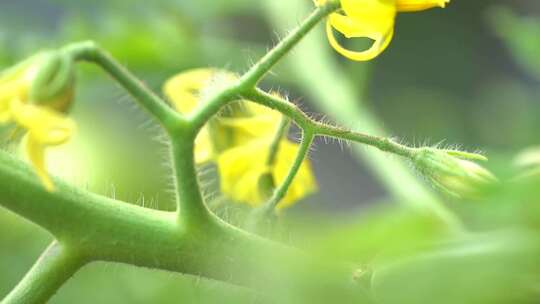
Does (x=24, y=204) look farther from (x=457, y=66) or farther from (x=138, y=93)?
(x=457, y=66)

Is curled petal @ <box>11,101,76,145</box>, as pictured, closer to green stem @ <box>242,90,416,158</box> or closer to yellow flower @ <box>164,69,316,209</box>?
green stem @ <box>242,90,416,158</box>

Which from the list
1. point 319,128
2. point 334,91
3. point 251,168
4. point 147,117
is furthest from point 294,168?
point 334,91

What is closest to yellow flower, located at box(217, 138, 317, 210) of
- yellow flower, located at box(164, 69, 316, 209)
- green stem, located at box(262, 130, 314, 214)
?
yellow flower, located at box(164, 69, 316, 209)

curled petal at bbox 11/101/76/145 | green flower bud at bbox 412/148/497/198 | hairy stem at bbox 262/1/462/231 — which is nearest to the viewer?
curled petal at bbox 11/101/76/145

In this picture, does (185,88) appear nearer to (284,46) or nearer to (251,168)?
(251,168)

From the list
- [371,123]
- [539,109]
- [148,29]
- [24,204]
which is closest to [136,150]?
[148,29]

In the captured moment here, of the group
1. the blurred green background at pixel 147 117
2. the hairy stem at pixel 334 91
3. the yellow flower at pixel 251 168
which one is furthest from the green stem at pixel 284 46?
the hairy stem at pixel 334 91
